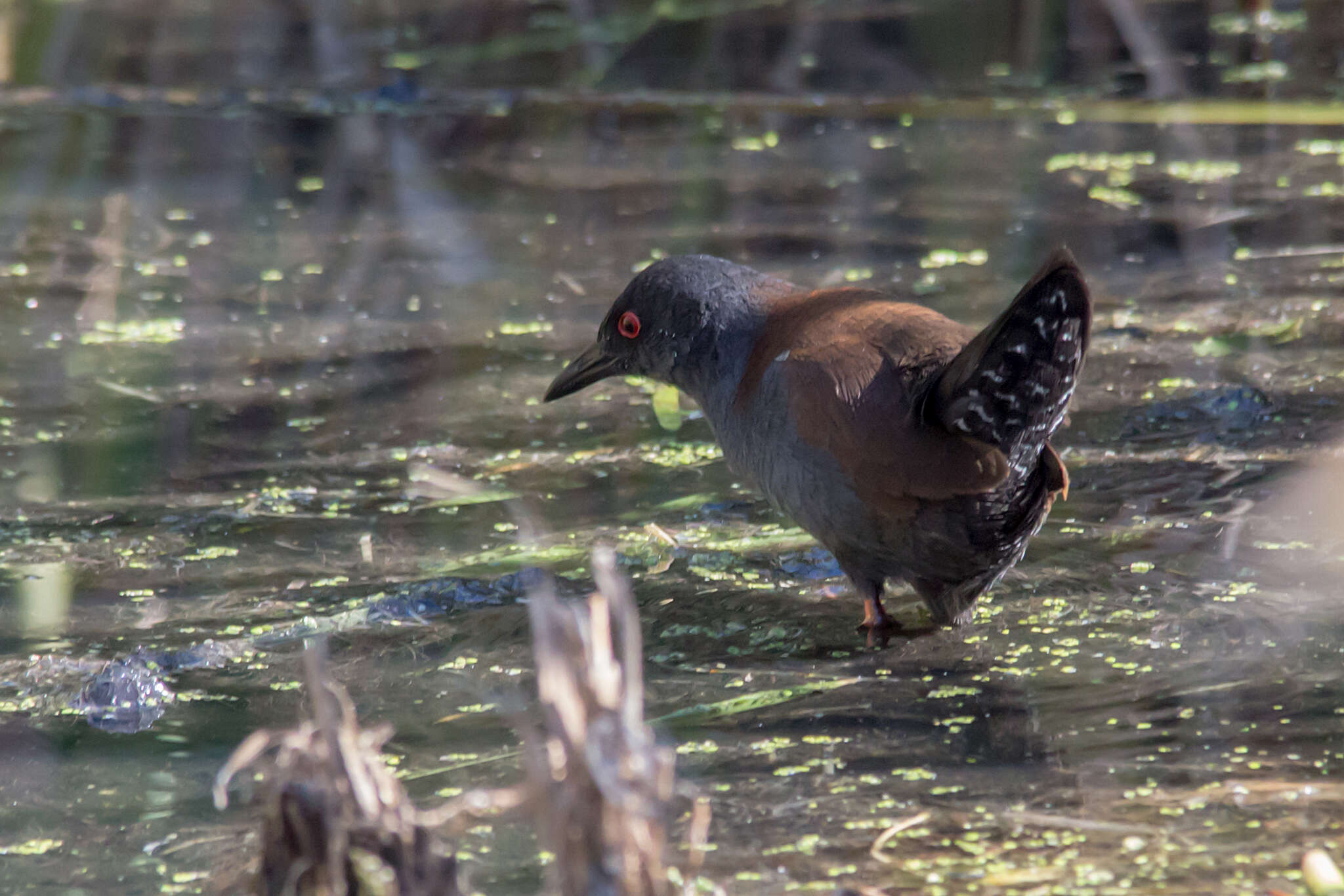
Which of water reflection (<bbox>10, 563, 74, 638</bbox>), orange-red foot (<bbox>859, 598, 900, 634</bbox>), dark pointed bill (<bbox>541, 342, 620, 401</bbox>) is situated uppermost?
dark pointed bill (<bbox>541, 342, 620, 401</bbox>)

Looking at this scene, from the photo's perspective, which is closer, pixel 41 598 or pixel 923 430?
pixel 923 430

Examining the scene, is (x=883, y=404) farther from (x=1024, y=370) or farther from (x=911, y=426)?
(x=1024, y=370)

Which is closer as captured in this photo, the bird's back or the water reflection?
the bird's back

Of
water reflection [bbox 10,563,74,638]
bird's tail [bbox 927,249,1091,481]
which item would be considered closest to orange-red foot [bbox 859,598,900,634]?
bird's tail [bbox 927,249,1091,481]

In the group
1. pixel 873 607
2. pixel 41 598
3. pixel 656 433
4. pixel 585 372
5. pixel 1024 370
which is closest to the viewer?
pixel 1024 370

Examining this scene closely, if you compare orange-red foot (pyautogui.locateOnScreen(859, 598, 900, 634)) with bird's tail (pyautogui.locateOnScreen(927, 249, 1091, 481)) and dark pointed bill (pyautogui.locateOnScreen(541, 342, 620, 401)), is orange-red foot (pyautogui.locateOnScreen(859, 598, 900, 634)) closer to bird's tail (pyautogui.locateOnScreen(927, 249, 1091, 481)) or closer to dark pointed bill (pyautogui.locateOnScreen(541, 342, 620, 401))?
bird's tail (pyautogui.locateOnScreen(927, 249, 1091, 481))

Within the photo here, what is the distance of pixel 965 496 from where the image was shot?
9.93ft

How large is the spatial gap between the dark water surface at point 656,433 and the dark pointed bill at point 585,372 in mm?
229

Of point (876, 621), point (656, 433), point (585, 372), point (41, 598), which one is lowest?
point (876, 621)

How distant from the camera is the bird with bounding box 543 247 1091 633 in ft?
9.11

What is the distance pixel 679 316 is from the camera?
3.83 m

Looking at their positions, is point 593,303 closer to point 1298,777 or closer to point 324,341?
point 324,341

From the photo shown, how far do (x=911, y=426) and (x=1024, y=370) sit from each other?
307mm

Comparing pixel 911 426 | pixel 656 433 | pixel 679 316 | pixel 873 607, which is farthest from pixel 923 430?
pixel 656 433
